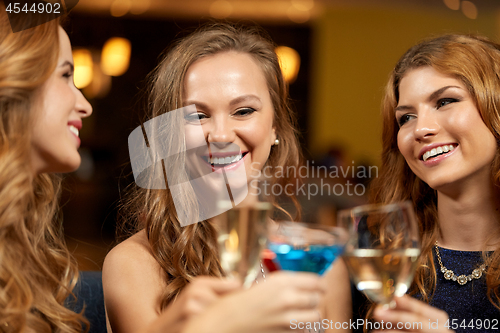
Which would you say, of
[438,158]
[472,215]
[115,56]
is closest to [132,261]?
[438,158]

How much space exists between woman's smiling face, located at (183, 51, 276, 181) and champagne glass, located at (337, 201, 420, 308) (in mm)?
704

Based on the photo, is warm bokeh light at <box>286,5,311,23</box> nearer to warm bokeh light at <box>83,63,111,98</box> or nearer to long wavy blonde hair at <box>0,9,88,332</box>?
warm bokeh light at <box>83,63,111,98</box>

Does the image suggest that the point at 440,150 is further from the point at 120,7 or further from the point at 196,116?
the point at 120,7

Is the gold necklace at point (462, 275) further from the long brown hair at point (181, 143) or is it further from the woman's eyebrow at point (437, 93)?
A: the long brown hair at point (181, 143)

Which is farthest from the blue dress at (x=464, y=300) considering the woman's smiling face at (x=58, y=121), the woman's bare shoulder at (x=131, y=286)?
the woman's smiling face at (x=58, y=121)


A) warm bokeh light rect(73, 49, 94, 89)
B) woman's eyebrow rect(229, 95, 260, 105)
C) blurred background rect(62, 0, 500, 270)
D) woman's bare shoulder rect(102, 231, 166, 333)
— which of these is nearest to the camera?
woman's bare shoulder rect(102, 231, 166, 333)

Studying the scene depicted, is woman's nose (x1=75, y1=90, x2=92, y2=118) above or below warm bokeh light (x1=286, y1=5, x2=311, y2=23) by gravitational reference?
below

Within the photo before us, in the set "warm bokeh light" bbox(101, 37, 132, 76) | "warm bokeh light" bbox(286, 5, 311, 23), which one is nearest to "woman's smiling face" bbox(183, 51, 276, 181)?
"warm bokeh light" bbox(101, 37, 132, 76)

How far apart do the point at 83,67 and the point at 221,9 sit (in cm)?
203

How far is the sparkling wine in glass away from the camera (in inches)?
30.9

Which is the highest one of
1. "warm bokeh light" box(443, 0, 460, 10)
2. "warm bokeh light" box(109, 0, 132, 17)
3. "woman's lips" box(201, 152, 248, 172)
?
"warm bokeh light" box(443, 0, 460, 10)

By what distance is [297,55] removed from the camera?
267 inches

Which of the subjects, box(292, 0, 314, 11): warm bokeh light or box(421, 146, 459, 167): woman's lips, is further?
box(292, 0, 314, 11): warm bokeh light

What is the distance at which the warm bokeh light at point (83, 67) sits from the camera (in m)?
5.47
